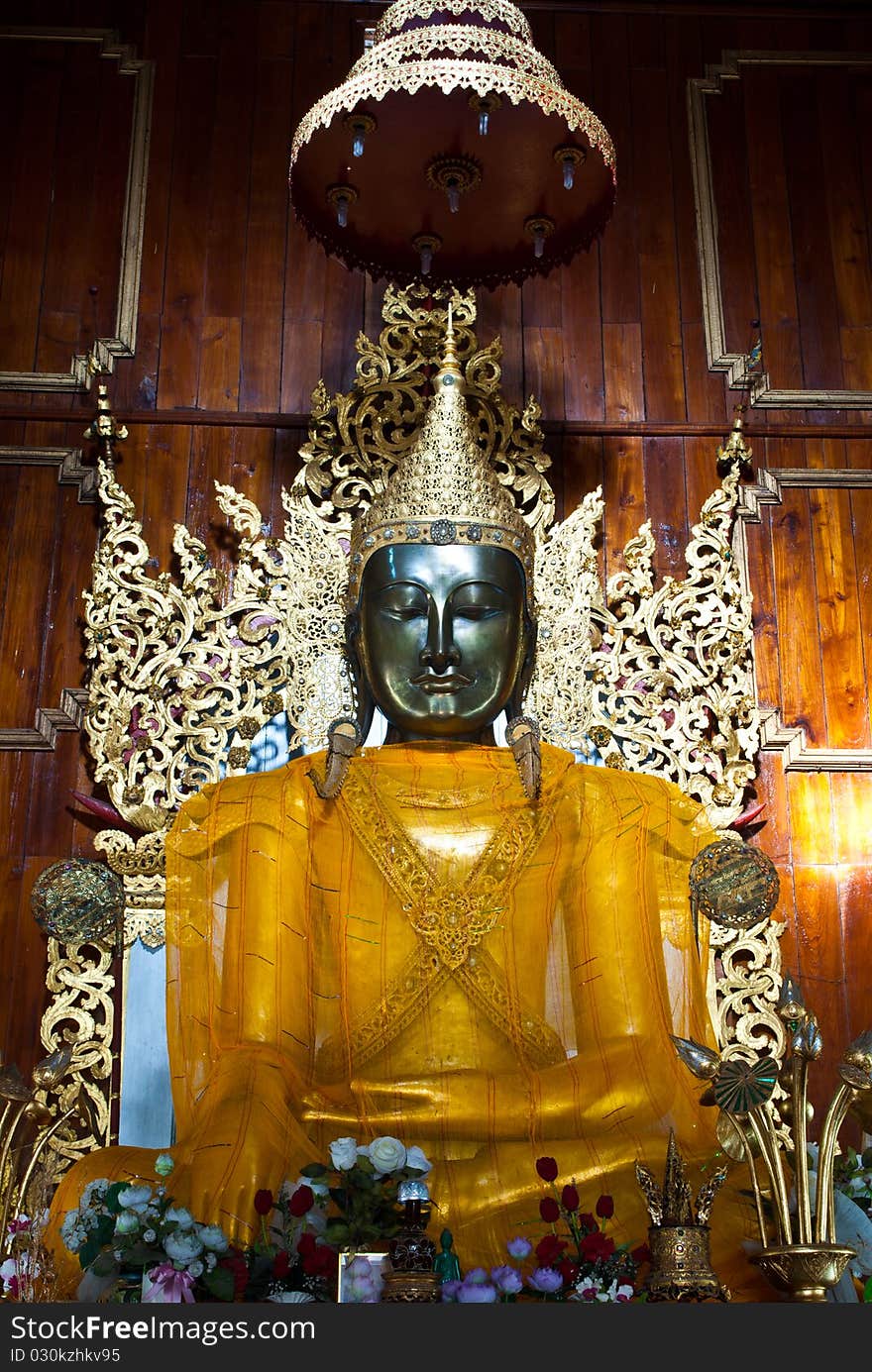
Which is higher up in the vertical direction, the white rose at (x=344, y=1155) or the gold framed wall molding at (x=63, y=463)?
the gold framed wall molding at (x=63, y=463)

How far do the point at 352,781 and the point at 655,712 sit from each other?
0.81 meters

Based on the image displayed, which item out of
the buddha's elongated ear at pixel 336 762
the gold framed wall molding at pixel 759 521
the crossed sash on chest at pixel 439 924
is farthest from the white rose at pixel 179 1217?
the gold framed wall molding at pixel 759 521

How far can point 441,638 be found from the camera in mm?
3787

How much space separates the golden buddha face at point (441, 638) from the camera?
3.82 metres

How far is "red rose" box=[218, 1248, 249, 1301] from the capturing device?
2354 mm

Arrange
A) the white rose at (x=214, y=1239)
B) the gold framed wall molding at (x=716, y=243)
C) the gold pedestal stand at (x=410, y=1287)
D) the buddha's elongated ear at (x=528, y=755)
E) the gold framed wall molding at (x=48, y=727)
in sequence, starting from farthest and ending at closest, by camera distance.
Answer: the gold framed wall molding at (x=716, y=243)
the gold framed wall molding at (x=48, y=727)
the buddha's elongated ear at (x=528, y=755)
the white rose at (x=214, y=1239)
the gold pedestal stand at (x=410, y=1287)

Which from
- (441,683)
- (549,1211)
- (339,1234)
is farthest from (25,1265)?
(441,683)

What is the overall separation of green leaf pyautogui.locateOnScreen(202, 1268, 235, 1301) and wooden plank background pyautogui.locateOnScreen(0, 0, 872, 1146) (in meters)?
1.72

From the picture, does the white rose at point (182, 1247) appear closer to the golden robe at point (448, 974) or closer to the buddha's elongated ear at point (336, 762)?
the golden robe at point (448, 974)

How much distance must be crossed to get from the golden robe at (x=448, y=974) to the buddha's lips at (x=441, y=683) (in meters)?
0.13

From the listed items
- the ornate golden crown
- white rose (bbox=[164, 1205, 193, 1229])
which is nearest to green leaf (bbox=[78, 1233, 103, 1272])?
white rose (bbox=[164, 1205, 193, 1229])

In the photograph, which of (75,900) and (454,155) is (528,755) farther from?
(454,155)

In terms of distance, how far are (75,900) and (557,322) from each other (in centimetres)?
212

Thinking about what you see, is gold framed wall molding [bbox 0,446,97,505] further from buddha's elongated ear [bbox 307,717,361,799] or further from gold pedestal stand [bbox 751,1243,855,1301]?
gold pedestal stand [bbox 751,1243,855,1301]
